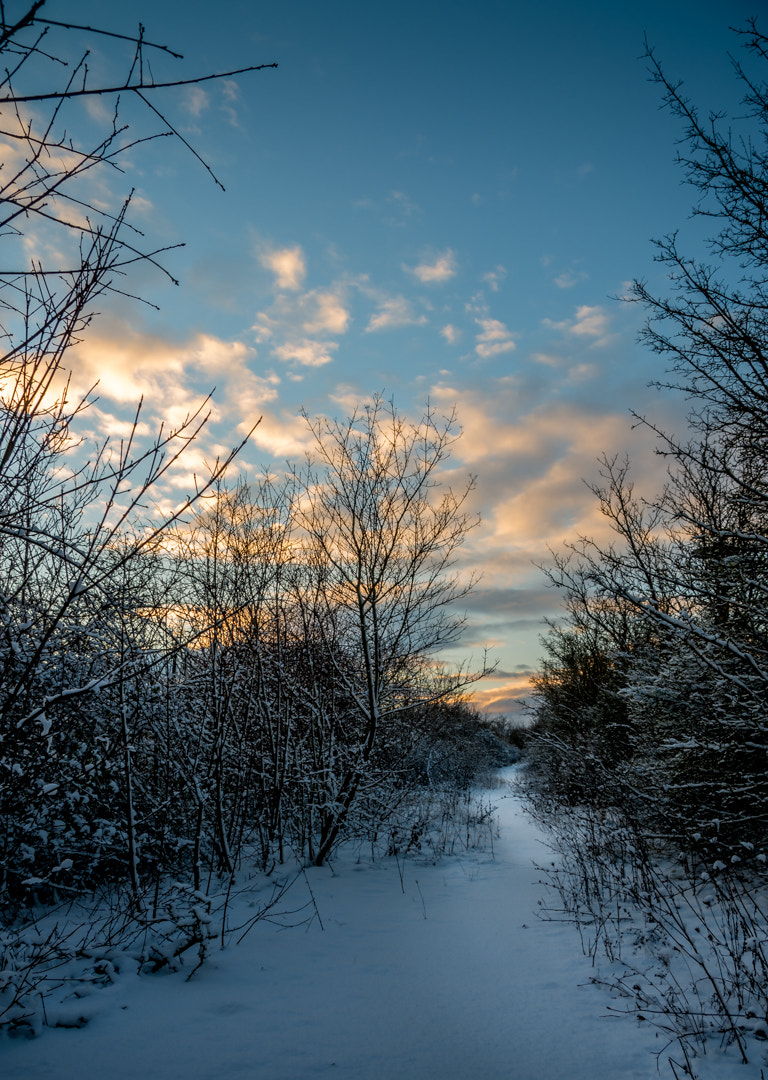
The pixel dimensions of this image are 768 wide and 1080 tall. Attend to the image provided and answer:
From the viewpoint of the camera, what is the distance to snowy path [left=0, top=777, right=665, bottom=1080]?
2.97 metres

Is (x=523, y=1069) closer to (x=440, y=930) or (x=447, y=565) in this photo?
(x=440, y=930)

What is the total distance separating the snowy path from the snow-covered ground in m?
0.01

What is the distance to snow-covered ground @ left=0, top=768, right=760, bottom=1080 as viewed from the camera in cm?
296

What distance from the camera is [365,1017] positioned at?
11.6 ft

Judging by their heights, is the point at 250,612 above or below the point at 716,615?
above

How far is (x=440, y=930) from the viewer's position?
538 centimetres

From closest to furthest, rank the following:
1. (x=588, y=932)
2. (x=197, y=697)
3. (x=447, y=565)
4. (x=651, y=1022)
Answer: (x=651, y=1022) < (x=588, y=932) < (x=197, y=697) < (x=447, y=565)

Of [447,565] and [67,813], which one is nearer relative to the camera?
[67,813]

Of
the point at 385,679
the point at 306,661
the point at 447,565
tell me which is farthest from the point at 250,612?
the point at 447,565

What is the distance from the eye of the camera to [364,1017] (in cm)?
355

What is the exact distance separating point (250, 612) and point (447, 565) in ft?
9.04

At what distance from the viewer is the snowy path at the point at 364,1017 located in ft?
9.73

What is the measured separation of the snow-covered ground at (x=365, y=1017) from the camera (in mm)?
2961

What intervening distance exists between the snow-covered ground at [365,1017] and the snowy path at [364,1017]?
0.04 feet
